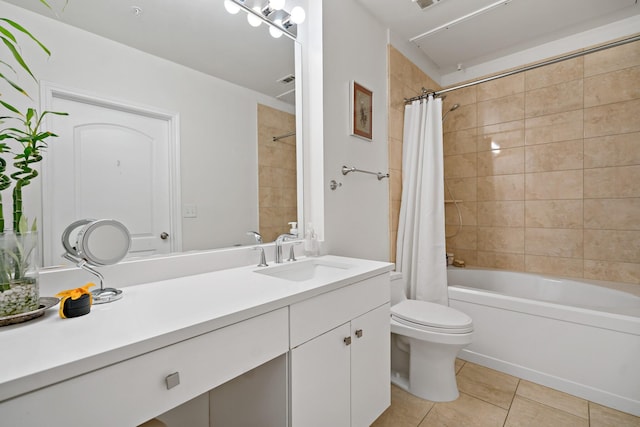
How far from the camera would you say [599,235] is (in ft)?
7.43

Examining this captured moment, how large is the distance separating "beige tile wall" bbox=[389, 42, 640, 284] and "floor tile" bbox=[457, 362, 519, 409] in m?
1.07

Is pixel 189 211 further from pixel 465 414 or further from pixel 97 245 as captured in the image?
pixel 465 414

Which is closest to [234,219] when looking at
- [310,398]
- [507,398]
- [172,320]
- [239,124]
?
[239,124]

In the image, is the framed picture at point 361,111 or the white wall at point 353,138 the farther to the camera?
the framed picture at point 361,111

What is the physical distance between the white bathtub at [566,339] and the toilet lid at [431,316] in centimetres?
49

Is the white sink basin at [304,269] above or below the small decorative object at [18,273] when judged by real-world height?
below

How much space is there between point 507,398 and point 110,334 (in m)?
2.05

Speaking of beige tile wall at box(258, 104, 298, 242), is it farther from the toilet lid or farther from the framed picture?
the toilet lid

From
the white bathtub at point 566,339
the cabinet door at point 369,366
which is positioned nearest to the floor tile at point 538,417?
the white bathtub at point 566,339

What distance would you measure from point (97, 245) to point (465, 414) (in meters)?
1.91

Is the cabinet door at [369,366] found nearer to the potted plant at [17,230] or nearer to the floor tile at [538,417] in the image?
the floor tile at [538,417]

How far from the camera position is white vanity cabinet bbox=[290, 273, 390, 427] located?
38.9 inches

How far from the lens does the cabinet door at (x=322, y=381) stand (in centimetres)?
98

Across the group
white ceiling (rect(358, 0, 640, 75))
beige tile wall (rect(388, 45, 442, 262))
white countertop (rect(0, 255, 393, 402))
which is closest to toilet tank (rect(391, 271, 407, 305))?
beige tile wall (rect(388, 45, 442, 262))
